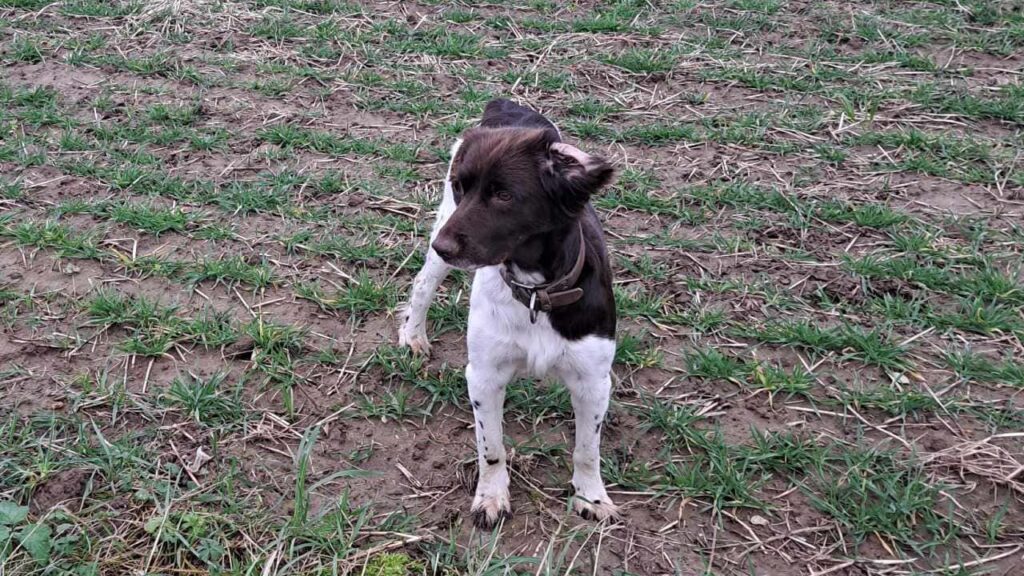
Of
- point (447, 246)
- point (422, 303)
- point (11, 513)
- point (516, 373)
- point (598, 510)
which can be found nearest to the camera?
point (447, 246)

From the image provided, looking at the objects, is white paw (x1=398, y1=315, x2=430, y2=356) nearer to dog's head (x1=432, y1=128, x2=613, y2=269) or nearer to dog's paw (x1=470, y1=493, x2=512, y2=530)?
dog's paw (x1=470, y1=493, x2=512, y2=530)

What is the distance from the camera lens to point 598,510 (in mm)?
3072

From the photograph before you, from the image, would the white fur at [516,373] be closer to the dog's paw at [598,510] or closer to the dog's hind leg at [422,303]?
the dog's paw at [598,510]

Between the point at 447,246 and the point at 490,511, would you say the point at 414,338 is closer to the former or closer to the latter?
the point at 490,511

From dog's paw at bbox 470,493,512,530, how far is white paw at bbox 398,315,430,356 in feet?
3.05

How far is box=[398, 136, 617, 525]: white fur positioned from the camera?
277 centimetres

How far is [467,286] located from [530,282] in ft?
4.90

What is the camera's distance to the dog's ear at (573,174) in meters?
2.52

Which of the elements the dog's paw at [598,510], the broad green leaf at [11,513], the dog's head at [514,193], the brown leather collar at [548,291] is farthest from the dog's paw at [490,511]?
the broad green leaf at [11,513]

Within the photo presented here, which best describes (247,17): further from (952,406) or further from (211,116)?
(952,406)

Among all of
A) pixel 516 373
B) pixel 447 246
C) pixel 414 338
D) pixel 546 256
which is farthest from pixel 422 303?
pixel 447 246

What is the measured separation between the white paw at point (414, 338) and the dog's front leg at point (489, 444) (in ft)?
2.62

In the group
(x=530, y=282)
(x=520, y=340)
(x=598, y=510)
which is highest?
(x=530, y=282)

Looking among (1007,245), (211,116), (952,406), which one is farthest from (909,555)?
(211,116)
